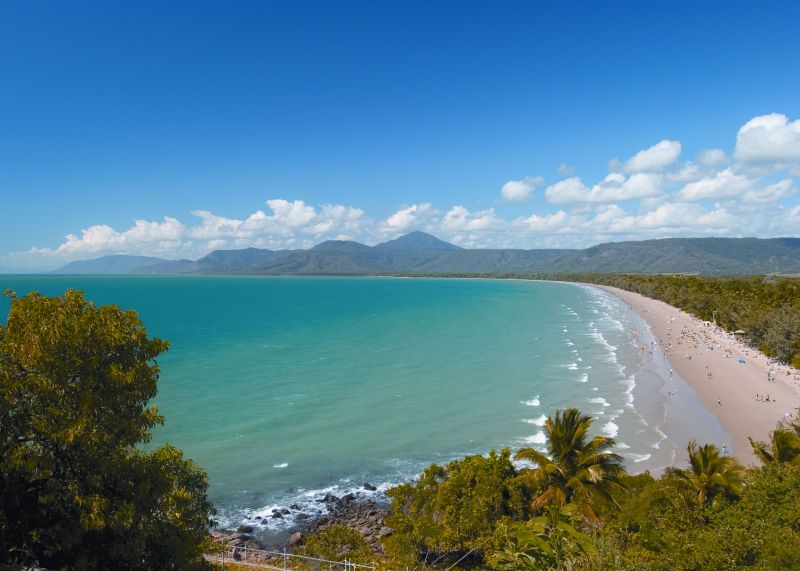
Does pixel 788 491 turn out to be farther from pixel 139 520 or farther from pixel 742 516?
pixel 139 520

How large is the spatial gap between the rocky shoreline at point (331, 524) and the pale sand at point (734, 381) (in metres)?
25.2

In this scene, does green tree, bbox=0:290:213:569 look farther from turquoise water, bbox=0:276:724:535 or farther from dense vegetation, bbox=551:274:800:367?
dense vegetation, bbox=551:274:800:367

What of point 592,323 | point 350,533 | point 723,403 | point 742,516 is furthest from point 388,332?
point 742,516

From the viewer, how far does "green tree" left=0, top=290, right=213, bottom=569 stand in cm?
1055

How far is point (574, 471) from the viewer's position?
2184 centimetres

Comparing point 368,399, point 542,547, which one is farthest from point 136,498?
point 368,399

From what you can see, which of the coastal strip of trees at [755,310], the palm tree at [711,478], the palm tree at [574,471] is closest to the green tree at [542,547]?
the palm tree at [574,471]

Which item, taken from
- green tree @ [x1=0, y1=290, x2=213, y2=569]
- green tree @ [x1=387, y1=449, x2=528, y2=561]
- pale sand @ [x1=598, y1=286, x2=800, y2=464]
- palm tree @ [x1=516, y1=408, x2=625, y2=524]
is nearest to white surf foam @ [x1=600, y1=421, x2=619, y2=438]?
pale sand @ [x1=598, y1=286, x2=800, y2=464]

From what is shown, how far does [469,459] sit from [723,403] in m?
38.1

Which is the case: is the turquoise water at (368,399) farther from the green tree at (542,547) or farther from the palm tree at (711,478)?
the green tree at (542,547)

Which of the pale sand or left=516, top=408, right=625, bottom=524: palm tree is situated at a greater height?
left=516, top=408, right=625, bottom=524: palm tree

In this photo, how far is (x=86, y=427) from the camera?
Result: 10805 millimetres

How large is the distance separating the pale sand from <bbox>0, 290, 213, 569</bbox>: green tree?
36564 mm

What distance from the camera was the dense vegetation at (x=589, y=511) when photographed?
14688mm
